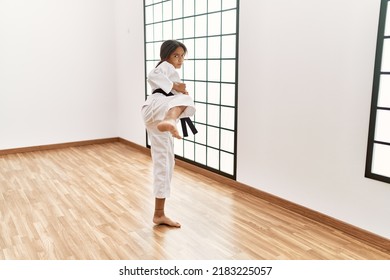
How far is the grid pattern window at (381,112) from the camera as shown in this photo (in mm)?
2283

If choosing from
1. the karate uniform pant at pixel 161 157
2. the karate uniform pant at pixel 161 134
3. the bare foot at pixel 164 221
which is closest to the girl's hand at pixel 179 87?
the karate uniform pant at pixel 161 134

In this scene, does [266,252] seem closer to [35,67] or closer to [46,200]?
[46,200]

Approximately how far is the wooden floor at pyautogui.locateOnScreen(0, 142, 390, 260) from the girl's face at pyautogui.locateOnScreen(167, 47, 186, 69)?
116cm

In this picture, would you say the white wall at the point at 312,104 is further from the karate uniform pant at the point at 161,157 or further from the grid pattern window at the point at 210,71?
the karate uniform pant at the point at 161,157

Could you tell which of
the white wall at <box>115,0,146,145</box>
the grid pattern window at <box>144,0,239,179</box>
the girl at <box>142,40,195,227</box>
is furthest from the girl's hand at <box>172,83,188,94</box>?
the white wall at <box>115,0,146,145</box>

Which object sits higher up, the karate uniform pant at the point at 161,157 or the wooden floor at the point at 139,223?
the karate uniform pant at the point at 161,157

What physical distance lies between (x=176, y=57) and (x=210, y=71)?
1.49 meters

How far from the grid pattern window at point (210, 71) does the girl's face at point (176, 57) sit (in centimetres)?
109

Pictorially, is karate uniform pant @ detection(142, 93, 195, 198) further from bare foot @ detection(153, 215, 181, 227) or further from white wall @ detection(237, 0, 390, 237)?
white wall @ detection(237, 0, 390, 237)

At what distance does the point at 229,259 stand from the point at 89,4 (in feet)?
14.7

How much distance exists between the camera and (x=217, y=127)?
3.84 meters

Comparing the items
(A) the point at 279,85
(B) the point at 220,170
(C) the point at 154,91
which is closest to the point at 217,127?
(B) the point at 220,170

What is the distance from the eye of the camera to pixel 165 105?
2.34 metres

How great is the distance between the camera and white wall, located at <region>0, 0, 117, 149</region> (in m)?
4.93
